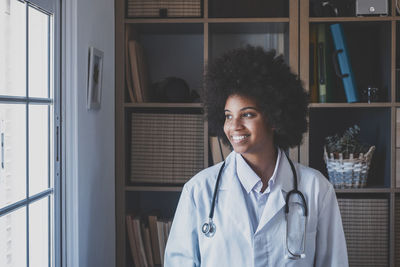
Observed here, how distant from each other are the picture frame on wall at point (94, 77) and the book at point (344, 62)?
1.28 meters

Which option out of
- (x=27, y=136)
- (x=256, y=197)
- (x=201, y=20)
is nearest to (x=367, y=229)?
(x=256, y=197)

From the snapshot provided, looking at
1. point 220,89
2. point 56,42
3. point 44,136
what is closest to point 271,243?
point 220,89

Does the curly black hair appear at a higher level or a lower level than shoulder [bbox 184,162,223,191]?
higher

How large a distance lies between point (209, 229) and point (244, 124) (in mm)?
382

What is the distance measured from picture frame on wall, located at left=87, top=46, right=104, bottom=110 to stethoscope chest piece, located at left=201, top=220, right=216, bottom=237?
32.3 inches

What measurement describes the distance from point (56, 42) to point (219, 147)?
1102mm

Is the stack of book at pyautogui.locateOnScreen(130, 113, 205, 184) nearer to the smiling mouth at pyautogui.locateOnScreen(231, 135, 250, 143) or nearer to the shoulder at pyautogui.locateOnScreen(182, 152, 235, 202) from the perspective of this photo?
the shoulder at pyautogui.locateOnScreen(182, 152, 235, 202)

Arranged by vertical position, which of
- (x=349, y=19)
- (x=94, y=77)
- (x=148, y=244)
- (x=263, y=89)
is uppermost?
(x=349, y=19)

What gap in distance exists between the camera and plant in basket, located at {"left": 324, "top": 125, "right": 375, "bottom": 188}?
8.32 feet

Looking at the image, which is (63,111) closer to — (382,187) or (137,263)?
(137,263)

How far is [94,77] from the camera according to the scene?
2193 millimetres

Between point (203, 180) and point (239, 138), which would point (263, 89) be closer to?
point (239, 138)

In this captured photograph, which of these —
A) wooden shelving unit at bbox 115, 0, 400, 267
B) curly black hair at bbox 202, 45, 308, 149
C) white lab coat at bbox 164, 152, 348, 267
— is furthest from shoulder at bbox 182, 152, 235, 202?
wooden shelving unit at bbox 115, 0, 400, 267

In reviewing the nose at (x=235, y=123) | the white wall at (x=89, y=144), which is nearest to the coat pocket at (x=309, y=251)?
the nose at (x=235, y=123)
